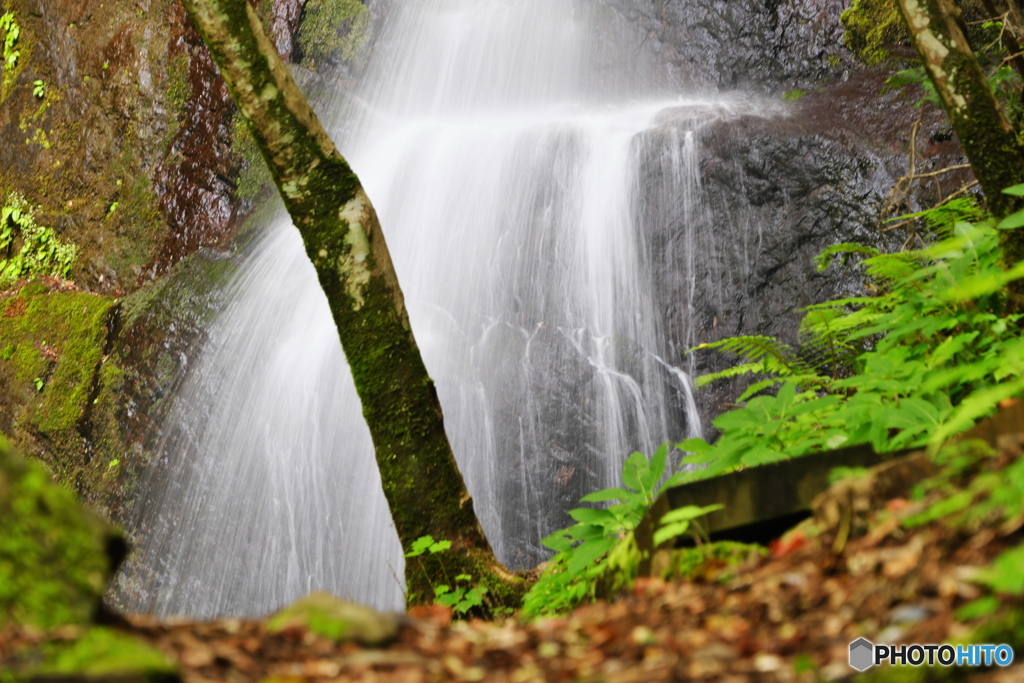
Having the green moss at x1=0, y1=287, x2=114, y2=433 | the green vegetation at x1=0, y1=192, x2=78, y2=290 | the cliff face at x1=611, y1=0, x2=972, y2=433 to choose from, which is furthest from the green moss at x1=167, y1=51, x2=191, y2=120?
the cliff face at x1=611, y1=0, x2=972, y2=433

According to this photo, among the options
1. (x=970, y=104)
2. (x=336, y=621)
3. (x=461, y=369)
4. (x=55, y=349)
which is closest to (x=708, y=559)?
(x=336, y=621)

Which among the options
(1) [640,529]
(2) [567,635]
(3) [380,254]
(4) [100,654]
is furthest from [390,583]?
(4) [100,654]

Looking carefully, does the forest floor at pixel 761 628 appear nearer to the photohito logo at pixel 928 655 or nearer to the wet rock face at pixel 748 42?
the photohito logo at pixel 928 655

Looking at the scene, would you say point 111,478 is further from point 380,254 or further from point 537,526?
point 380,254

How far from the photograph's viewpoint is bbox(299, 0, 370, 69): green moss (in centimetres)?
1356

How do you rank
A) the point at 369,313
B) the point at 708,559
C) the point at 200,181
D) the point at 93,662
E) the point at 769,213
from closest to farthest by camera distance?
1. the point at 93,662
2. the point at 708,559
3. the point at 369,313
4. the point at 769,213
5. the point at 200,181

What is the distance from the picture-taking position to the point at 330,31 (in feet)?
44.9

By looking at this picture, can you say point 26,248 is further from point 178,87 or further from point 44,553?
point 44,553

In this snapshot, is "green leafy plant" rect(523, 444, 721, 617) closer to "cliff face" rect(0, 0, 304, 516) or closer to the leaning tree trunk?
the leaning tree trunk

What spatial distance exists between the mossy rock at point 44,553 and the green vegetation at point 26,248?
12692mm

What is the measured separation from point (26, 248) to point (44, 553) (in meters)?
13.9

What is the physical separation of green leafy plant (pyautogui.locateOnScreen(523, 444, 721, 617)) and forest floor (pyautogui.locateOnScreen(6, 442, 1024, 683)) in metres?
0.61

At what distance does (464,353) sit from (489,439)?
3.57 feet

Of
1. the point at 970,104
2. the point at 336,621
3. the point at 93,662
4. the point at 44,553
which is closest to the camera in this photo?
the point at 93,662
